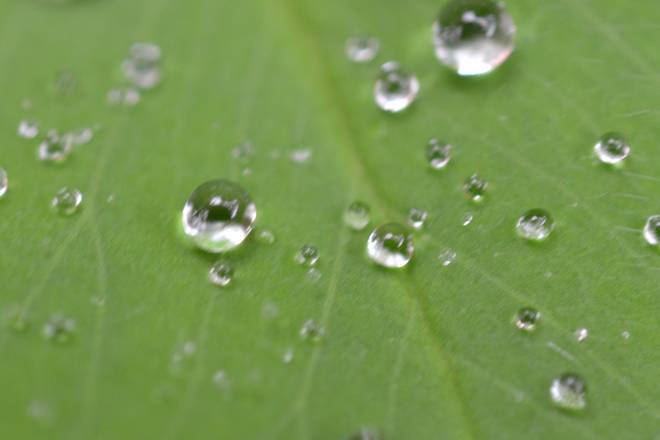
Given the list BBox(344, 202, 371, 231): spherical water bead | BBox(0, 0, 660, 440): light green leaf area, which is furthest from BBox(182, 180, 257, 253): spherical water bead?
BBox(344, 202, 371, 231): spherical water bead

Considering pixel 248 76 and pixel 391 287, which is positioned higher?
pixel 248 76

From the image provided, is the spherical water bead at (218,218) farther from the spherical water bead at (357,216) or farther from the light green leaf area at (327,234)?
the spherical water bead at (357,216)

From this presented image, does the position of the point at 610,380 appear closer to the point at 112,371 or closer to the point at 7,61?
the point at 112,371

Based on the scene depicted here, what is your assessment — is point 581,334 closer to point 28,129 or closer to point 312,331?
point 312,331

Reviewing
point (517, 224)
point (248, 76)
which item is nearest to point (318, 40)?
point (248, 76)

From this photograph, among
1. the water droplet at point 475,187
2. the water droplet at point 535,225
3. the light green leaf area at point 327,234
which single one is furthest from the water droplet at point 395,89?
the water droplet at point 535,225

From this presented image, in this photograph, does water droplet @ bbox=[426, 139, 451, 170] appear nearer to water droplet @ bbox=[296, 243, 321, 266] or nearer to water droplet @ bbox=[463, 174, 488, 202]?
water droplet @ bbox=[463, 174, 488, 202]

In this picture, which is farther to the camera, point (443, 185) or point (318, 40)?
point (318, 40)
